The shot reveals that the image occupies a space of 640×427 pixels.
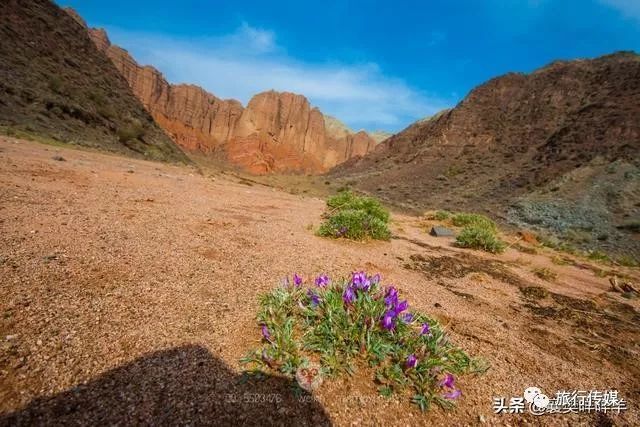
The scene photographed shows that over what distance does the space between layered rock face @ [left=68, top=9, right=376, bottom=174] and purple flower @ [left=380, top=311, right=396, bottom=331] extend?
332 ft

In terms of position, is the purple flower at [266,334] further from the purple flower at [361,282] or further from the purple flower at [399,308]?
the purple flower at [399,308]

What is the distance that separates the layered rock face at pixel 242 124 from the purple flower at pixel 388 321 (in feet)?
332

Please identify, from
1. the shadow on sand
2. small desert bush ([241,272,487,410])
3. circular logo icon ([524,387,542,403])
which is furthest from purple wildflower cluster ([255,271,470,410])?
circular logo icon ([524,387,542,403])

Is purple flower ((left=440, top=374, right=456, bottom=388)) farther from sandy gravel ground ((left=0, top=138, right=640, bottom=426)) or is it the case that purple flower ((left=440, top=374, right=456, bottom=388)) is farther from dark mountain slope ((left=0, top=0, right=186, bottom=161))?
dark mountain slope ((left=0, top=0, right=186, bottom=161))

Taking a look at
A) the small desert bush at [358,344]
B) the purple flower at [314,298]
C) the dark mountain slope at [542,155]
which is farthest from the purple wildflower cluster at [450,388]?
the dark mountain slope at [542,155]

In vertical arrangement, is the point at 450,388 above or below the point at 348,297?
below

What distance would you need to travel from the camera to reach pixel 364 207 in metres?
9.25

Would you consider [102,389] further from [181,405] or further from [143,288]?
[143,288]

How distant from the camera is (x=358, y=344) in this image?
2.24m

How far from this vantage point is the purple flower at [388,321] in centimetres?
228

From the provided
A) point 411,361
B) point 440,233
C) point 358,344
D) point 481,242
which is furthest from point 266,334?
point 440,233

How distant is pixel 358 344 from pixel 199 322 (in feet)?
4.14

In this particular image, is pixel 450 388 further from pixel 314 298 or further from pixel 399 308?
pixel 314 298

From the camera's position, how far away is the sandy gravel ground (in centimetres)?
164
